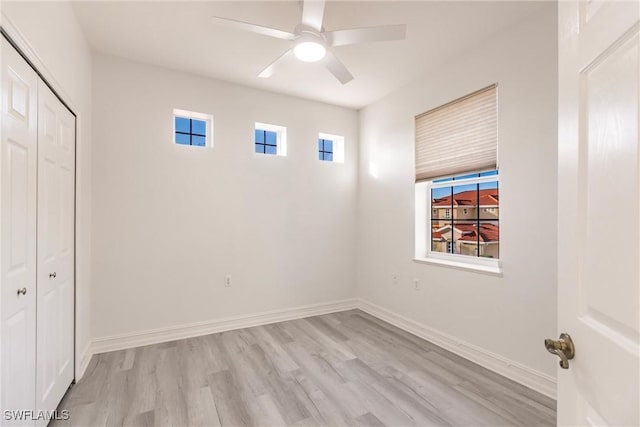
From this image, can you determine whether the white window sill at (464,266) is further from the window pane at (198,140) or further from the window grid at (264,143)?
the window pane at (198,140)

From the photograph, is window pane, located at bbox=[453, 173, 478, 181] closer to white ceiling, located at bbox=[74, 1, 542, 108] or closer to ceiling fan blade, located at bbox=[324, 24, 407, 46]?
white ceiling, located at bbox=[74, 1, 542, 108]

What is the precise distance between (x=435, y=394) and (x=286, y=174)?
2763 mm

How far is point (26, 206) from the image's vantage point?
1567mm

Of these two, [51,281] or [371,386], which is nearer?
[51,281]

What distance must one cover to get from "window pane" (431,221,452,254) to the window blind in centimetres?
55

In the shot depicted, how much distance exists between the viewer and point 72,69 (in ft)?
7.42

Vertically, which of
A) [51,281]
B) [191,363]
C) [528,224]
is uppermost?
[528,224]

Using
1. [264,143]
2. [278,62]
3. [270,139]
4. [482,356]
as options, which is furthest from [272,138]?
[482,356]

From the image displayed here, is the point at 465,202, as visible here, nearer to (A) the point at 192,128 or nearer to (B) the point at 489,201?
(B) the point at 489,201

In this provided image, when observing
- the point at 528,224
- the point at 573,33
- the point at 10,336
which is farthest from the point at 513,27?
the point at 10,336

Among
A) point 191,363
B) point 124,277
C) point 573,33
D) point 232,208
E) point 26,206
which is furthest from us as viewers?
point 232,208

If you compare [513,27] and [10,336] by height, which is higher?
[513,27]

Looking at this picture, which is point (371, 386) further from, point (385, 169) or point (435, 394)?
point (385, 169)

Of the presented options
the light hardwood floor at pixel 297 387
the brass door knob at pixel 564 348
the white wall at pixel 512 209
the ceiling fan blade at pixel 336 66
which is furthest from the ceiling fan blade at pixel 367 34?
the light hardwood floor at pixel 297 387
